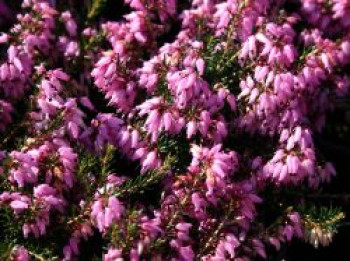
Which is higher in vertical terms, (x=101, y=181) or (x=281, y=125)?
(x=281, y=125)

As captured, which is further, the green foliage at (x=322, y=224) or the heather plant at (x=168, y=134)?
the green foliage at (x=322, y=224)

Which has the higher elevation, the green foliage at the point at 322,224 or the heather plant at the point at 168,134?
the heather plant at the point at 168,134

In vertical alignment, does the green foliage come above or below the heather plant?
below

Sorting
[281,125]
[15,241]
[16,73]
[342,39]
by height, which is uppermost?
[342,39]

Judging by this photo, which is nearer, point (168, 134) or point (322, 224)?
point (322, 224)

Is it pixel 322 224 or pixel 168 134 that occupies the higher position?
pixel 168 134

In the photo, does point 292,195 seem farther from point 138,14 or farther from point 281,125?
point 138,14

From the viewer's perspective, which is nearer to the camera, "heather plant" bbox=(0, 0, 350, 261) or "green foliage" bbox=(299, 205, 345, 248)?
"heather plant" bbox=(0, 0, 350, 261)

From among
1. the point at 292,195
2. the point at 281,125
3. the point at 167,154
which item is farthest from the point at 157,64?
the point at 292,195
